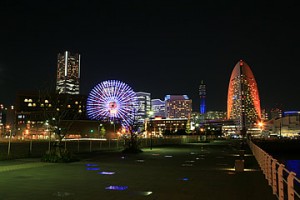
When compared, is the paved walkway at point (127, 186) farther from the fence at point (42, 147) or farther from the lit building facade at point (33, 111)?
the lit building facade at point (33, 111)

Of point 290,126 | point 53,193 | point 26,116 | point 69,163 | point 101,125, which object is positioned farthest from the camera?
point 290,126

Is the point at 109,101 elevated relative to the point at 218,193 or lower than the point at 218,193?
elevated

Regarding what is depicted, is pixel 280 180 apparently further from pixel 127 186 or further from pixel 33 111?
pixel 33 111

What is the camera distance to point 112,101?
74.2 meters

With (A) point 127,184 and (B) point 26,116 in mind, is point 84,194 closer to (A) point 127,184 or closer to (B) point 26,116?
(A) point 127,184

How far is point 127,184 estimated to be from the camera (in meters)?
14.6

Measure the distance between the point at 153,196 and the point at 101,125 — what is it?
124 m

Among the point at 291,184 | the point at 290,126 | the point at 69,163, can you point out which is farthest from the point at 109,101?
the point at 290,126

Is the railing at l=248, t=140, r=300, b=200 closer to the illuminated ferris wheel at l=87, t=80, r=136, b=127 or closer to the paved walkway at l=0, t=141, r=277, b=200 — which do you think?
the paved walkway at l=0, t=141, r=277, b=200

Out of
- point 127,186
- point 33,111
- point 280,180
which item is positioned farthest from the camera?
point 33,111

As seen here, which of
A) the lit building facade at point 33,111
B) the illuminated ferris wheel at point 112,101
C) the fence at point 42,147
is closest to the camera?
the fence at point 42,147

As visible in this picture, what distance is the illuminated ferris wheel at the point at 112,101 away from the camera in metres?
73.6

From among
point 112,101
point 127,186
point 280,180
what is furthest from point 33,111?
point 280,180

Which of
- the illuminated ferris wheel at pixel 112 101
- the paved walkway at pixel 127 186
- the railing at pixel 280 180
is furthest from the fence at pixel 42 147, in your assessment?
the railing at pixel 280 180
